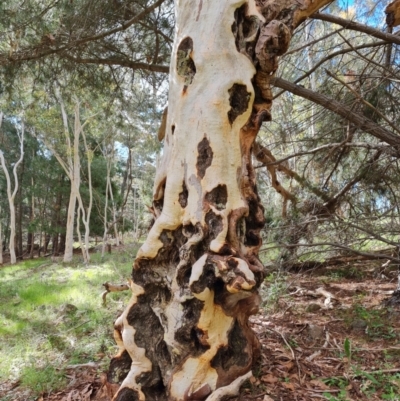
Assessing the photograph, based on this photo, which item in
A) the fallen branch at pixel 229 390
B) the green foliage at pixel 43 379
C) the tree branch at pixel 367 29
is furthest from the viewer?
the tree branch at pixel 367 29

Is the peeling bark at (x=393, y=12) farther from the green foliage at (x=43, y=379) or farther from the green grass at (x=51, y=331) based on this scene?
the green foliage at (x=43, y=379)

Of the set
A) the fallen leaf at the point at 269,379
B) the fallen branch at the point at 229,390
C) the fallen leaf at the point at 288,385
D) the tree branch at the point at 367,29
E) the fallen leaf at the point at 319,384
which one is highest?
the tree branch at the point at 367,29

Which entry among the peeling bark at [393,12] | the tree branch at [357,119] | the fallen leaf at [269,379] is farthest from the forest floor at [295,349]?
the peeling bark at [393,12]

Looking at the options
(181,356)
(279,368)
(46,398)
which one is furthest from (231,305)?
(46,398)

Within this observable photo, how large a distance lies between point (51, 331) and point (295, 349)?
3011mm

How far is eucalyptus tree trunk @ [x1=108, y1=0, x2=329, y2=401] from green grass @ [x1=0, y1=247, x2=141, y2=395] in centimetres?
100

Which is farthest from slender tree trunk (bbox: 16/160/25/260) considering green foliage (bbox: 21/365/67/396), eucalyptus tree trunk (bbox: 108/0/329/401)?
eucalyptus tree trunk (bbox: 108/0/329/401)

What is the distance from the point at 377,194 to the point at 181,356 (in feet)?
11.2

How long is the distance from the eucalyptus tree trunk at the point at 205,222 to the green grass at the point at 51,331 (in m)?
1.00

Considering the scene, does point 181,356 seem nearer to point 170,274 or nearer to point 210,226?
point 170,274

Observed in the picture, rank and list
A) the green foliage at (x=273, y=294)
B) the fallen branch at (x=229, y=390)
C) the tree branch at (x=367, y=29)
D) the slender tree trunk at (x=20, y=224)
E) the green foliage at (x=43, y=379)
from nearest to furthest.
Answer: the fallen branch at (x=229, y=390) < the green foliage at (x=43, y=379) < the tree branch at (x=367, y=29) < the green foliage at (x=273, y=294) < the slender tree trunk at (x=20, y=224)

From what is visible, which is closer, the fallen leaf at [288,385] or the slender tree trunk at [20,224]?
the fallen leaf at [288,385]

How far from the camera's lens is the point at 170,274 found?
1.86m

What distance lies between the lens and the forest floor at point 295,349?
197 centimetres
